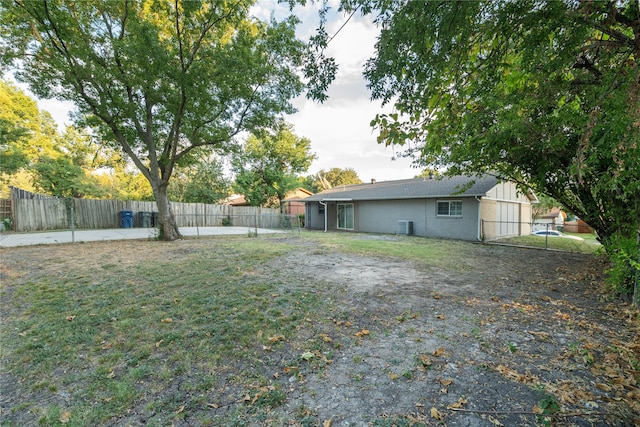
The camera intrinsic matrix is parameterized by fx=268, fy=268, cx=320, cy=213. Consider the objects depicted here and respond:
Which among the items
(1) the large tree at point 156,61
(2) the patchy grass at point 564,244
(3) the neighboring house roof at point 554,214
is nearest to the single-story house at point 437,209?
(2) the patchy grass at point 564,244

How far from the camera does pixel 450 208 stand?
13.7 meters

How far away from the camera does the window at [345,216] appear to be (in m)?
18.7

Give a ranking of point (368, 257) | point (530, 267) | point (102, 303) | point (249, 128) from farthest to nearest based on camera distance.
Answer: point (249, 128) → point (368, 257) → point (530, 267) → point (102, 303)

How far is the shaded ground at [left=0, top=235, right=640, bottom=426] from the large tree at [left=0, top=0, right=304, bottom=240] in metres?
7.30

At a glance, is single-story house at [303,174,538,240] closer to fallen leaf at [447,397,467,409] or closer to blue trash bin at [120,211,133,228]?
fallen leaf at [447,397,467,409]

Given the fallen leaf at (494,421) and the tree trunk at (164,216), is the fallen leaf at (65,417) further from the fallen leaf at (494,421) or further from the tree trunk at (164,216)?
the tree trunk at (164,216)

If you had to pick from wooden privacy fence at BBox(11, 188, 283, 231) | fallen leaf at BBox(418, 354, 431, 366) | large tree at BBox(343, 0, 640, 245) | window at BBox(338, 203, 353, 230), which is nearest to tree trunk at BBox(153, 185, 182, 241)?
wooden privacy fence at BBox(11, 188, 283, 231)

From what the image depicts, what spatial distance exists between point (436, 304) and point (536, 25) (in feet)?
11.6

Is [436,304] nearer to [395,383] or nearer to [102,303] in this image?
[395,383]

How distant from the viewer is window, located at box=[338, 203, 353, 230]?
18.7 meters

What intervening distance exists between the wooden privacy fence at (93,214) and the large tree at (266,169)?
162 inches

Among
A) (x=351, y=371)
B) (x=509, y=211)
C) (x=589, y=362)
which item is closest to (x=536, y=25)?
(x=589, y=362)

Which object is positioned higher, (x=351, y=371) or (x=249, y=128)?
(x=249, y=128)

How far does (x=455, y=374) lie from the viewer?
2395mm
